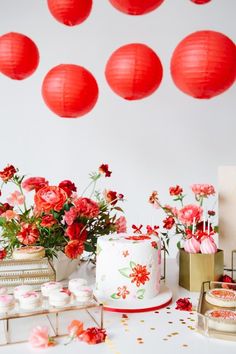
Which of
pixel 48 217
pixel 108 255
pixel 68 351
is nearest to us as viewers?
pixel 68 351

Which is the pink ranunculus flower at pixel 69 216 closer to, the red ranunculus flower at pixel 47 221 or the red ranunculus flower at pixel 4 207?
the red ranunculus flower at pixel 47 221

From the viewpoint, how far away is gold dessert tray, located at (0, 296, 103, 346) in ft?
2.68

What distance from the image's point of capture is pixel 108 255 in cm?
100

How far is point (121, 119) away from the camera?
7.91 feet

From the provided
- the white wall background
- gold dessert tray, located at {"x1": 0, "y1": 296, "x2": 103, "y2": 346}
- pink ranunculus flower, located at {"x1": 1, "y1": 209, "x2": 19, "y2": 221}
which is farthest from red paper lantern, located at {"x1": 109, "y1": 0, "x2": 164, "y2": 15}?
the white wall background

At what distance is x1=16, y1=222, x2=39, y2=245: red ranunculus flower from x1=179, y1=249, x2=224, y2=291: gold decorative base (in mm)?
398

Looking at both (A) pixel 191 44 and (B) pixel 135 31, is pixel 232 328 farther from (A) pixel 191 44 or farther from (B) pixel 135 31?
(B) pixel 135 31

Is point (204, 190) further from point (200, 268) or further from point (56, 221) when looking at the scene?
point (56, 221)

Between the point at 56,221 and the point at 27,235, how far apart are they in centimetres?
9

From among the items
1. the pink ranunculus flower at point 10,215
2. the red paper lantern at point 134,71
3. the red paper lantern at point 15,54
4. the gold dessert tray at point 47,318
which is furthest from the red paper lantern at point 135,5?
the gold dessert tray at point 47,318

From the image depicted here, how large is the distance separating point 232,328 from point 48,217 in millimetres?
519

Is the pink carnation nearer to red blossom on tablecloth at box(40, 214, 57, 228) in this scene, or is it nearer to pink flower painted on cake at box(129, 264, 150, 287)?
red blossom on tablecloth at box(40, 214, 57, 228)

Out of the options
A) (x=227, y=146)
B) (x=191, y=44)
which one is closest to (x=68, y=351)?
(x=191, y=44)

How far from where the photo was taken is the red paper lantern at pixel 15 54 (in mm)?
1351
